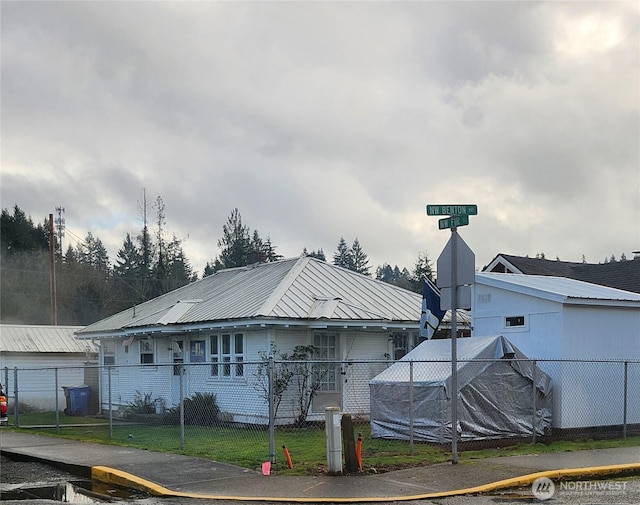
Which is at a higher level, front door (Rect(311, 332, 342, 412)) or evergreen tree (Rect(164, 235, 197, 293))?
evergreen tree (Rect(164, 235, 197, 293))

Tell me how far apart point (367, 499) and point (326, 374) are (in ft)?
36.3

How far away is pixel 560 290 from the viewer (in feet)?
57.4

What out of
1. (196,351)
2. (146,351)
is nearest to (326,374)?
(196,351)

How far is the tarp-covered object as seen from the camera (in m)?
14.8

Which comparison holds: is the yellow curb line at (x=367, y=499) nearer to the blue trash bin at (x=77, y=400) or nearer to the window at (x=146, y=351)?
the window at (x=146, y=351)

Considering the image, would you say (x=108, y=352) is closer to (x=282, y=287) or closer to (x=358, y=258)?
(x=282, y=287)

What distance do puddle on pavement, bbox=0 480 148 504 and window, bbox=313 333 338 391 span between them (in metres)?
9.32

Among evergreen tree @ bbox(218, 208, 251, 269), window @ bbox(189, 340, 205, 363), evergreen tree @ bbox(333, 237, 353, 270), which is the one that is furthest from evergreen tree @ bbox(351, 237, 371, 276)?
window @ bbox(189, 340, 205, 363)

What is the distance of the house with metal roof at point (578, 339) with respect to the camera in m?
16.7

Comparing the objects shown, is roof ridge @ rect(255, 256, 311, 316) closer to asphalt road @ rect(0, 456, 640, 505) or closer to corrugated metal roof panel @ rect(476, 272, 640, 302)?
corrugated metal roof panel @ rect(476, 272, 640, 302)

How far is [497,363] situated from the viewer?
15.6 m

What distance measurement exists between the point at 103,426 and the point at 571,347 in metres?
13.2

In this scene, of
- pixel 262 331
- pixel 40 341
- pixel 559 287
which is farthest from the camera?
pixel 40 341

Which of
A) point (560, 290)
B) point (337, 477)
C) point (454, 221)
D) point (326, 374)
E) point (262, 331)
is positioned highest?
point (454, 221)
